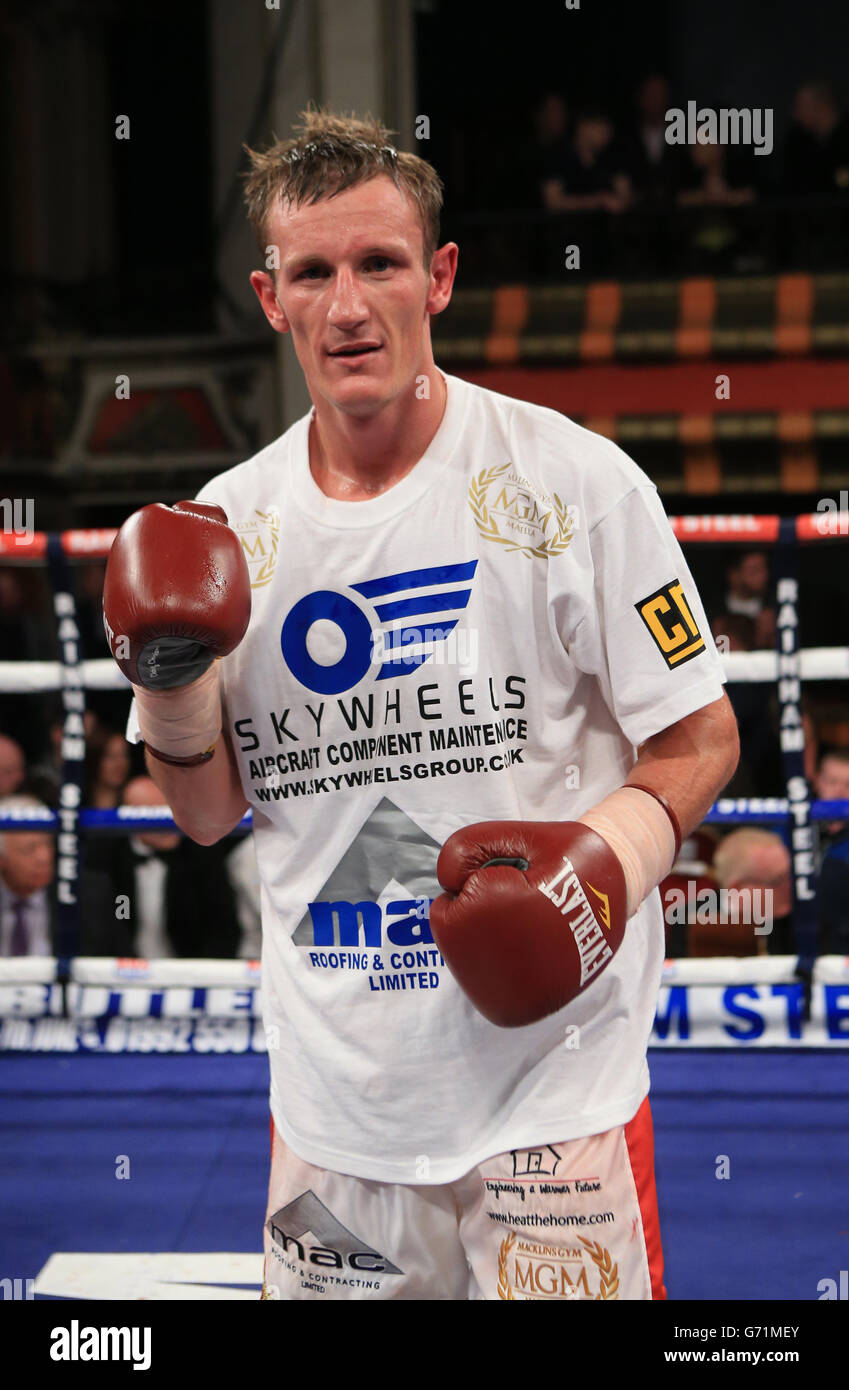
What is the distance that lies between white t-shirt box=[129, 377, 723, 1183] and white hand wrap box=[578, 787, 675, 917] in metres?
0.09

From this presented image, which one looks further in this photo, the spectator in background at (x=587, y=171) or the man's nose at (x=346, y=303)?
the spectator in background at (x=587, y=171)

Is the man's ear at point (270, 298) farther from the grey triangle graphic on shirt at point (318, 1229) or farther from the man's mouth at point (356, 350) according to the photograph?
the grey triangle graphic on shirt at point (318, 1229)

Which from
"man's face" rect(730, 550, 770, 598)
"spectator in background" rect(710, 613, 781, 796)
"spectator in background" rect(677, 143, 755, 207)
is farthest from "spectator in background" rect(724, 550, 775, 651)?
"spectator in background" rect(677, 143, 755, 207)

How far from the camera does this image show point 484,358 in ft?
22.5

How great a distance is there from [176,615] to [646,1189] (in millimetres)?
789

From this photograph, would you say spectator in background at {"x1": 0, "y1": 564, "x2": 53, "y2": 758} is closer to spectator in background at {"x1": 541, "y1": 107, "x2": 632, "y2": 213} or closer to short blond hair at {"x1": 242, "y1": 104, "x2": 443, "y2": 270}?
spectator in background at {"x1": 541, "y1": 107, "x2": 632, "y2": 213}

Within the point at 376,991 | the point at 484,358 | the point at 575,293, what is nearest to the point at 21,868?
the point at 376,991

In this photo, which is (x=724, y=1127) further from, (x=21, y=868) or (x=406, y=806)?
(x=21, y=868)

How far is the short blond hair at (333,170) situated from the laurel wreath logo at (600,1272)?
1062 millimetres

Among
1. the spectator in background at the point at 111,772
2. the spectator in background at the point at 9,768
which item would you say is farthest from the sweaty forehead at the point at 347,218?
the spectator in background at the point at 111,772

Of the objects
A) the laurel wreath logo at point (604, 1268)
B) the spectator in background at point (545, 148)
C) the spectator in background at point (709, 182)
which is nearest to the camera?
the laurel wreath logo at point (604, 1268)

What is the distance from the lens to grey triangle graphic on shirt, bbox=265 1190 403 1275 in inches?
56.3

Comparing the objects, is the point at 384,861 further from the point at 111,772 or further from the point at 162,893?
the point at 111,772

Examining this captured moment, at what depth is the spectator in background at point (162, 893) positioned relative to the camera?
3611mm
